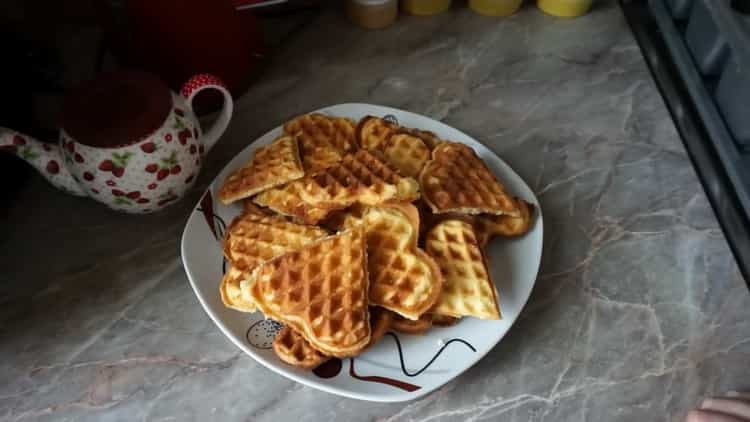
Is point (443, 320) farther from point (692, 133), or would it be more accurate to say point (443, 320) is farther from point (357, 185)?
point (692, 133)

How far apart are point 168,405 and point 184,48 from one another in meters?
0.39

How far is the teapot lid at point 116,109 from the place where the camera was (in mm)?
629

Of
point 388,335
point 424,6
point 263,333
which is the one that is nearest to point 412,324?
point 388,335

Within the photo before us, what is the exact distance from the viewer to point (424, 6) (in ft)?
3.16

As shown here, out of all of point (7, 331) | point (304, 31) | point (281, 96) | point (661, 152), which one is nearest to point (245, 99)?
point (281, 96)

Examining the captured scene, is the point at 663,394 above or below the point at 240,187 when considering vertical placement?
below

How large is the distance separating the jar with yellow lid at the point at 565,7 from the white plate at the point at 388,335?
1.23 feet

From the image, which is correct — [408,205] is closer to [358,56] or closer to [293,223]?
[293,223]

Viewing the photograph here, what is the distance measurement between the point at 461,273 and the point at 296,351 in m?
0.16

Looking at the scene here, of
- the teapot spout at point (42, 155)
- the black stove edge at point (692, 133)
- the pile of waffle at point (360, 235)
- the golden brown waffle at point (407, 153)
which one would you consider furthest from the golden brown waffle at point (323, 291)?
the black stove edge at point (692, 133)

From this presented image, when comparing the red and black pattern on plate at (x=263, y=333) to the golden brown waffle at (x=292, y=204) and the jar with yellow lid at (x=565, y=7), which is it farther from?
the jar with yellow lid at (x=565, y=7)

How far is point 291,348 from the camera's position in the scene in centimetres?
59

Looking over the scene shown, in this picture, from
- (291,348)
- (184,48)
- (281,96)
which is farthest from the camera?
(281,96)

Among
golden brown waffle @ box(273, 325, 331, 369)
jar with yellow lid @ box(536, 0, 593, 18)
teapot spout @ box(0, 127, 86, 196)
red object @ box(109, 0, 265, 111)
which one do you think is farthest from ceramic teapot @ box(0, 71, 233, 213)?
jar with yellow lid @ box(536, 0, 593, 18)
